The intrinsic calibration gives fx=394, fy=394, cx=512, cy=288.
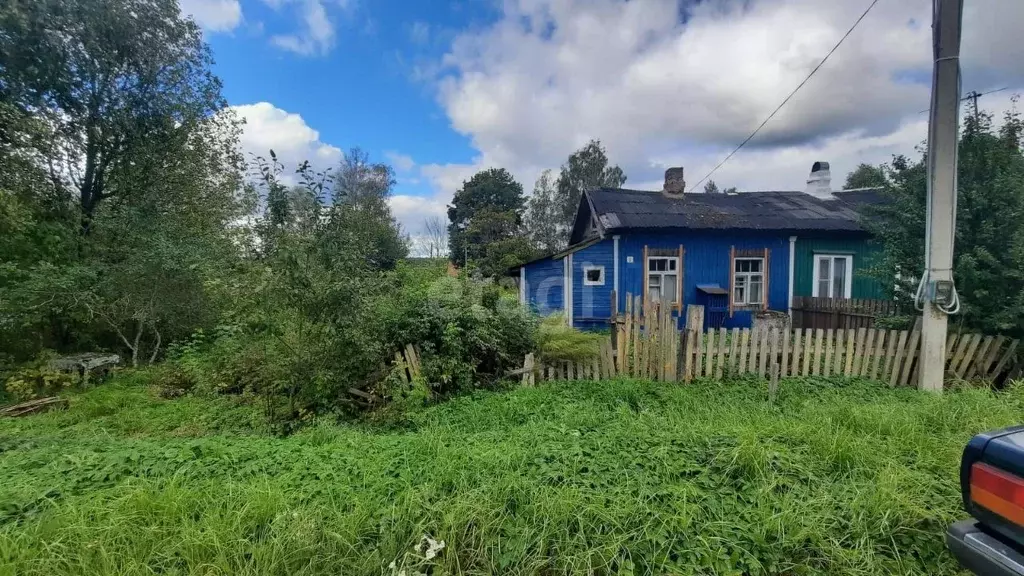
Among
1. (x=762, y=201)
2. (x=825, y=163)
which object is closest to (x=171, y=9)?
(x=762, y=201)

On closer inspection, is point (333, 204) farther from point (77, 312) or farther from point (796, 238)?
point (796, 238)

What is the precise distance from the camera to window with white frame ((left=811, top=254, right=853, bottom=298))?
10898 millimetres

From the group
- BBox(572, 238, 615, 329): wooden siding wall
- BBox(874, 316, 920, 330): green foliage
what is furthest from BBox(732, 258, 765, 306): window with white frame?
BBox(874, 316, 920, 330): green foliage

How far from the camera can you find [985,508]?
1524 mm

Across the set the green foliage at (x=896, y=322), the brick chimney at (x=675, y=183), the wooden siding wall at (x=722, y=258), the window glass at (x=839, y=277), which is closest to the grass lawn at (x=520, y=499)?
the green foliage at (x=896, y=322)

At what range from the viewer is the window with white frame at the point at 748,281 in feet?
35.6

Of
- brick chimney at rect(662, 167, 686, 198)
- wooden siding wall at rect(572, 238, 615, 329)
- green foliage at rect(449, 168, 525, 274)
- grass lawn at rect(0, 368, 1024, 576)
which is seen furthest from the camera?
green foliage at rect(449, 168, 525, 274)

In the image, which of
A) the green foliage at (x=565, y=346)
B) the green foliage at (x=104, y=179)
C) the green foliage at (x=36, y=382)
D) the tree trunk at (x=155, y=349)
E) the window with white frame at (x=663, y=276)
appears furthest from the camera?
the window with white frame at (x=663, y=276)

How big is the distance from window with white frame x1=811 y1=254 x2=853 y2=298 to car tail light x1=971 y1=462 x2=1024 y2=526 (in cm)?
1141

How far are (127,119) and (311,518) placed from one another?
427 inches

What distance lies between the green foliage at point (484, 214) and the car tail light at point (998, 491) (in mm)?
22906

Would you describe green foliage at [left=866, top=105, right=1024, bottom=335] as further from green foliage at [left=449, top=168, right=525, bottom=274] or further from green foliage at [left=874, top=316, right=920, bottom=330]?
green foliage at [left=449, top=168, right=525, bottom=274]

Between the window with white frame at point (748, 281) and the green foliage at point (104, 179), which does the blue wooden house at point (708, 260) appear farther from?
the green foliage at point (104, 179)

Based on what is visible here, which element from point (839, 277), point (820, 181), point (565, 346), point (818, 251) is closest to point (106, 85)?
point (565, 346)
